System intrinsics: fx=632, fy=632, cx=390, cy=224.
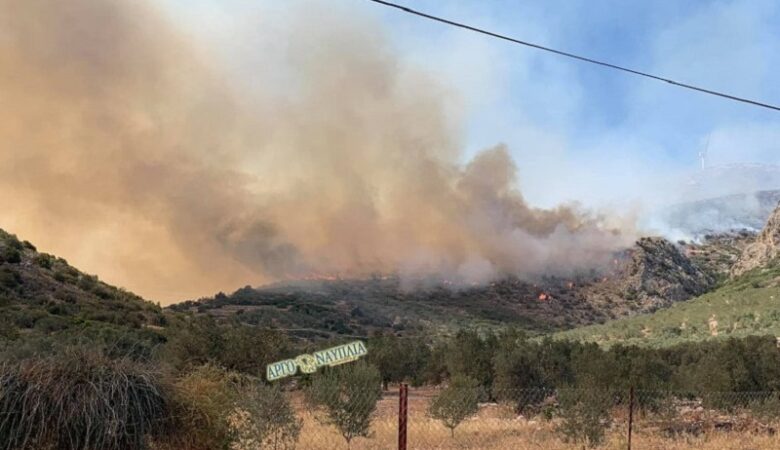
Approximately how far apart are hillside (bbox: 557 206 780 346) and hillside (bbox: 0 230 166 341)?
32.1 metres

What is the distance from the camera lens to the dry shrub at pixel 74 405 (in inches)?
298

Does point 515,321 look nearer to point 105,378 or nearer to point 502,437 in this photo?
point 502,437

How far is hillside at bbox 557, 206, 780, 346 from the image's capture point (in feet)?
145

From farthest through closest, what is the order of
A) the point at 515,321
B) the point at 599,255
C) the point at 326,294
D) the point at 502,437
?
1. the point at 599,255
2. the point at 326,294
3. the point at 515,321
4. the point at 502,437

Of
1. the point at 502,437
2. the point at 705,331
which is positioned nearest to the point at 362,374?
the point at 502,437

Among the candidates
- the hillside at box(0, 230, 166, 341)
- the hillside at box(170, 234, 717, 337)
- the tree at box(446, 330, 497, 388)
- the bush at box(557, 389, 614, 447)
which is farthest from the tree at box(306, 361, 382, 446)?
the hillside at box(170, 234, 717, 337)

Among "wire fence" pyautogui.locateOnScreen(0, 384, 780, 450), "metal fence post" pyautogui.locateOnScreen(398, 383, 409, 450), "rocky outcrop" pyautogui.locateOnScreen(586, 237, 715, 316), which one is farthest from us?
"rocky outcrop" pyautogui.locateOnScreen(586, 237, 715, 316)

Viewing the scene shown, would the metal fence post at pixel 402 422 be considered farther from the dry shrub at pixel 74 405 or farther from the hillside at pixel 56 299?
the hillside at pixel 56 299

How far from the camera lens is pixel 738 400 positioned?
20.9 m

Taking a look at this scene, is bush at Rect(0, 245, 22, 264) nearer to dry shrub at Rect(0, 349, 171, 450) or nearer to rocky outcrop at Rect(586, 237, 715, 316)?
dry shrub at Rect(0, 349, 171, 450)

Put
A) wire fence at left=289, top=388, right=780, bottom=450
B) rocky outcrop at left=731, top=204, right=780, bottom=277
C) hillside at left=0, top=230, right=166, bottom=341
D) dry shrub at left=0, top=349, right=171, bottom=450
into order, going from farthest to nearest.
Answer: rocky outcrop at left=731, top=204, right=780, bottom=277
hillside at left=0, top=230, right=166, bottom=341
wire fence at left=289, top=388, right=780, bottom=450
dry shrub at left=0, top=349, right=171, bottom=450

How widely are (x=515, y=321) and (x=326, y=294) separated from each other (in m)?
30.6

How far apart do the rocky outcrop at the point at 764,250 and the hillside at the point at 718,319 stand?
9.50ft

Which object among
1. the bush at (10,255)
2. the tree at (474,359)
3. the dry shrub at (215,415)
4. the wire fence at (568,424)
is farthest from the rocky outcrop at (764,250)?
the dry shrub at (215,415)
